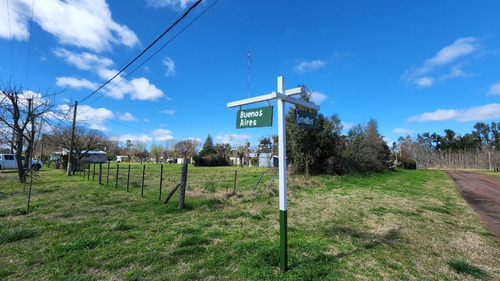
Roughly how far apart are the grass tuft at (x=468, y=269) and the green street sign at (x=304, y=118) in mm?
2922

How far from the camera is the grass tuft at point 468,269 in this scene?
288 centimetres

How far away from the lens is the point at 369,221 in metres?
5.35

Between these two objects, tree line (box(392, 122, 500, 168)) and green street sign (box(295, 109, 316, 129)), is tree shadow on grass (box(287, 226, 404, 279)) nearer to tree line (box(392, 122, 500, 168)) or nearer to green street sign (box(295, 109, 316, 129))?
green street sign (box(295, 109, 316, 129))

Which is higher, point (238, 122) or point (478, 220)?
point (238, 122)

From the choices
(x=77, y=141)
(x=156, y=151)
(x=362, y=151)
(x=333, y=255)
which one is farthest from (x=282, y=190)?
(x=156, y=151)

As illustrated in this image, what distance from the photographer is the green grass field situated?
113 inches

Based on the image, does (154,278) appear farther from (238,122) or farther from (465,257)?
(465,257)

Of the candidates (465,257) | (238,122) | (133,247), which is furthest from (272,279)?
(465,257)

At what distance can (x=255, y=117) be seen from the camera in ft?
9.92

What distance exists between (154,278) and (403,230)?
5042mm

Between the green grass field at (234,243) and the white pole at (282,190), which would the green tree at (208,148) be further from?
the white pole at (282,190)

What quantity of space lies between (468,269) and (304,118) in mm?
3133

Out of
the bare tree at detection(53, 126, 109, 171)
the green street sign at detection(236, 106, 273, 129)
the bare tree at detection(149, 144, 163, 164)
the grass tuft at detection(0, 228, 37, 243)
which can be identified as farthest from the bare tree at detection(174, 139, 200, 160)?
the green street sign at detection(236, 106, 273, 129)

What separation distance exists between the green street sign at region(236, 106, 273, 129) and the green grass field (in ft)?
6.49
